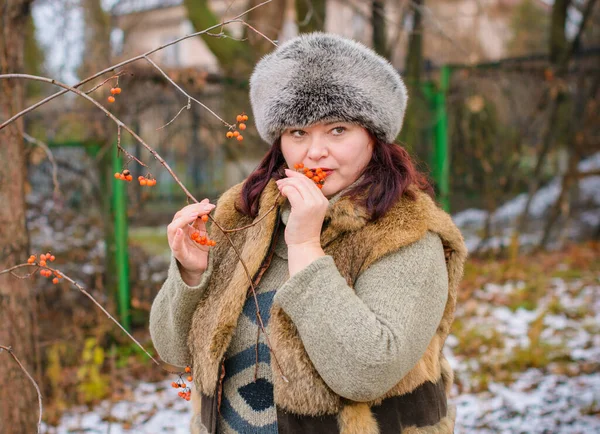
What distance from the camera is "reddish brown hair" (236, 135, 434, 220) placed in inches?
66.4

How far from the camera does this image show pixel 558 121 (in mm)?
7316

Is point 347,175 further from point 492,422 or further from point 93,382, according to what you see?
point 93,382

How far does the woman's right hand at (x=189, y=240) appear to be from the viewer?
5.39 feet

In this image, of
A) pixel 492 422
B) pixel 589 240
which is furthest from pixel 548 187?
pixel 492 422

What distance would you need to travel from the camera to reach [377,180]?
1736 millimetres

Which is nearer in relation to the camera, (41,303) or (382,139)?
(382,139)

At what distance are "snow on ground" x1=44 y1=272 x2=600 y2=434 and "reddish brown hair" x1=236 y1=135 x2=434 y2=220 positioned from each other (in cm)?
169

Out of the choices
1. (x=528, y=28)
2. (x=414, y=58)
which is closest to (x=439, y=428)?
(x=414, y=58)

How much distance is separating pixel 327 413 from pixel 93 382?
9.56ft

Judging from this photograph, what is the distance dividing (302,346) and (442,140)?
17.7 feet

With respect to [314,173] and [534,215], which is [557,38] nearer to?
[534,215]

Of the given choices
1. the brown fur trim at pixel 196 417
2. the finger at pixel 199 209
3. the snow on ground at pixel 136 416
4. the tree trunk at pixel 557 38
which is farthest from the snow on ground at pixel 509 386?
the tree trunk at pixel 557 38

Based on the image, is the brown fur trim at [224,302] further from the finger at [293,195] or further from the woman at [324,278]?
the finger at [293,195]

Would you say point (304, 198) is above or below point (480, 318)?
above
